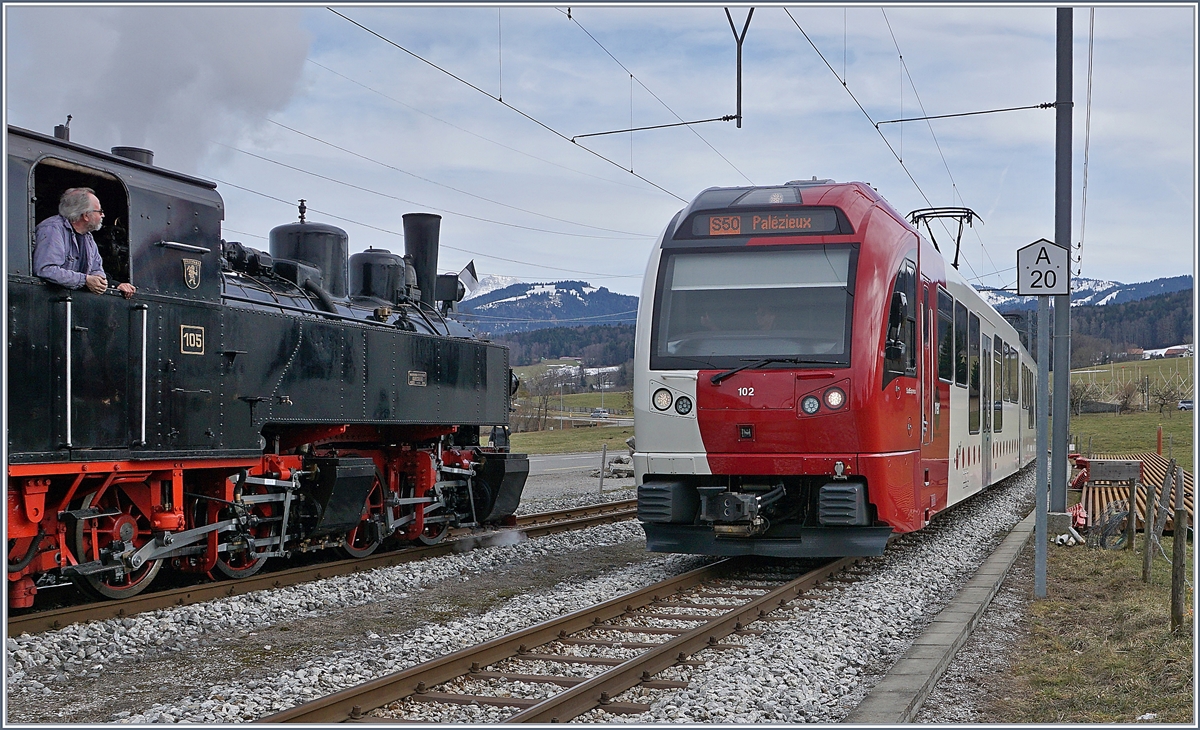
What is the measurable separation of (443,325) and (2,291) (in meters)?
6.65

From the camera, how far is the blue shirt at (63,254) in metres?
6.56

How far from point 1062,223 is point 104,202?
9.66 meters

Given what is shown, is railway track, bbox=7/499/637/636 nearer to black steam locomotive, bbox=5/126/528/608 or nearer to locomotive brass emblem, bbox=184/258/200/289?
black steam locomotive, bbox=5/126/528/608

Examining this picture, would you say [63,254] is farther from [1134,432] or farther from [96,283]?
[1134,432]

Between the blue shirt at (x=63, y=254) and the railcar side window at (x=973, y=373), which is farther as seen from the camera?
the railcar side window at (x=973, y=373)

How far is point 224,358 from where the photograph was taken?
26.8 ft

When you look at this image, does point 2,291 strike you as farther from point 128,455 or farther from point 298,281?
point 298,281

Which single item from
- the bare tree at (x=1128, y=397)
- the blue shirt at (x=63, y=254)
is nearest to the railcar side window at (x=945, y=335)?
the blue shirt at (x=63, y=254)

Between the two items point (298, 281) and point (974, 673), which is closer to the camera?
point (974, 673)

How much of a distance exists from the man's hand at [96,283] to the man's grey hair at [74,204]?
37 centimetres

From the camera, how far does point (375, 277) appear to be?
1190 cm

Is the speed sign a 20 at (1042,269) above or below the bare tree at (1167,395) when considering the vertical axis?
above

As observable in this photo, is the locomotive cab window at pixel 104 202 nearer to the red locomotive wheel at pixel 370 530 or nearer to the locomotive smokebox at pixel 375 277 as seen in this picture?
the red locomotive wheel at pixel 370 530

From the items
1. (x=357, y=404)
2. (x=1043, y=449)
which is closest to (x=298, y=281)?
(x=357, y=404)
